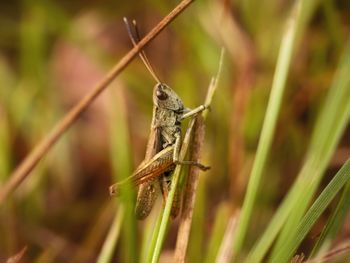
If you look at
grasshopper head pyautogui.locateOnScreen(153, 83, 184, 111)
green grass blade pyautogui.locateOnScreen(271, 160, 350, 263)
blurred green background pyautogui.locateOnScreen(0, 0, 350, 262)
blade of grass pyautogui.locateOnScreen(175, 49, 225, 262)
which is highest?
blurred green background pyautogui.locateOnScreen(0, 0, 350, 262)

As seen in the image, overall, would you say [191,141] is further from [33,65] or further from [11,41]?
[11,41]

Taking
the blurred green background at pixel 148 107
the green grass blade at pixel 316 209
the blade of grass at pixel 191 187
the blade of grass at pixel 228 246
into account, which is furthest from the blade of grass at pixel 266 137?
the blurred green background at pixel 148 107

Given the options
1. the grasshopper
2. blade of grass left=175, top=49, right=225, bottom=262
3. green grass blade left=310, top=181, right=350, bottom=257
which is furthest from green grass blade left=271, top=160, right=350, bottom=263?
the grasshopper

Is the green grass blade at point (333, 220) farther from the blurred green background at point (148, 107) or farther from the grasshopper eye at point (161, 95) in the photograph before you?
the grasshopper eye at point (161, 95)

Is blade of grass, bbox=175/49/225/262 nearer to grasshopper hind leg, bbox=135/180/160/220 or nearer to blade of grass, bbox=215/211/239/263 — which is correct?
blade of grass, bbox=215/211/239/263

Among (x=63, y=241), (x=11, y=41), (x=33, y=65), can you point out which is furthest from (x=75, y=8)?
(x=63, y=241)

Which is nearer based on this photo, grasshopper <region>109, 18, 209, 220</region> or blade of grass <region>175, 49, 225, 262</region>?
blade of grass <region>175, 49, 225, 262</region>

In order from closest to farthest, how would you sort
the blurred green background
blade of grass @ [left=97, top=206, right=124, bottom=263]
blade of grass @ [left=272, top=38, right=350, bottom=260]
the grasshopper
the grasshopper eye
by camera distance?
1. blade of grass @ [left=272, top=38, right=350, bottom=260]
2. blade of grass @ [left=97, top=206, right=124, bottom=263]
3. the grasshopper
4. the grasshopper eye
5. the blurred green background

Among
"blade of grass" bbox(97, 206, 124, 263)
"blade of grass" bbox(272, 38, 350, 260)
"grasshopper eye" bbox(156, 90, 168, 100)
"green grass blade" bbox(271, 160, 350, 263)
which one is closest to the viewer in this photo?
"green grass blade" bbox(271, 160, 350, 263)
